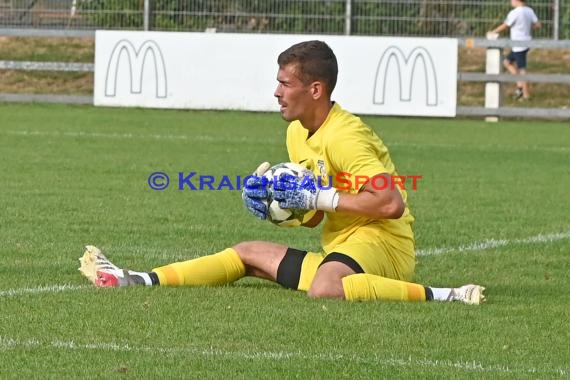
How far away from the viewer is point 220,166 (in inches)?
603

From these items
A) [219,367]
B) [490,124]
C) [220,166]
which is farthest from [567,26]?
[219,367]

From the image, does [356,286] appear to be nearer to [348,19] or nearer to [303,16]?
[348,19]

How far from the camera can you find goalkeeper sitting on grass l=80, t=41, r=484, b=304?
7.33 metres

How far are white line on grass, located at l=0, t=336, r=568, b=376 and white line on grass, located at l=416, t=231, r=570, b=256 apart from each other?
12.0ft

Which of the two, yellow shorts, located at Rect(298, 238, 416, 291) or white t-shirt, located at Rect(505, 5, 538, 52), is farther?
white t-shirt, located at Rect(505, 5, 538, 52)

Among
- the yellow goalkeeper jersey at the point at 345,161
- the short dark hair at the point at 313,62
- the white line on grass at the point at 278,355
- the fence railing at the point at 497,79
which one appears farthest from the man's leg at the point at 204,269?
the fence railing at the point at 497,79

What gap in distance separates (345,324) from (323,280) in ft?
2.54

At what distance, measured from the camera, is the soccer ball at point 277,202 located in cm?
738

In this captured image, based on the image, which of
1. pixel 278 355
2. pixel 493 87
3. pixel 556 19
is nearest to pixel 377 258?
pixel 278 355

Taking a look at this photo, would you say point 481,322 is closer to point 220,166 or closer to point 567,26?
point 220,166

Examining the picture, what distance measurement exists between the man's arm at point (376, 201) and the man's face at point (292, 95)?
0.52 metres

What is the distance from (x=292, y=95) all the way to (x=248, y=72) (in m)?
15.9

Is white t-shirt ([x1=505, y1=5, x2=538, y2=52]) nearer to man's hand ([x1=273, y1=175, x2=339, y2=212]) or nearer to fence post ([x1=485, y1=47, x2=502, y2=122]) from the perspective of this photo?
fence post ([x1=485, y1=47, x2=502, y2=122])

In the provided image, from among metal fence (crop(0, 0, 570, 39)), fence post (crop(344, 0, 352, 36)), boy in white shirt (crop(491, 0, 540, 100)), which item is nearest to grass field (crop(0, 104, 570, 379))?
boy in white shirt (crop(491, 0, 540, 100))
